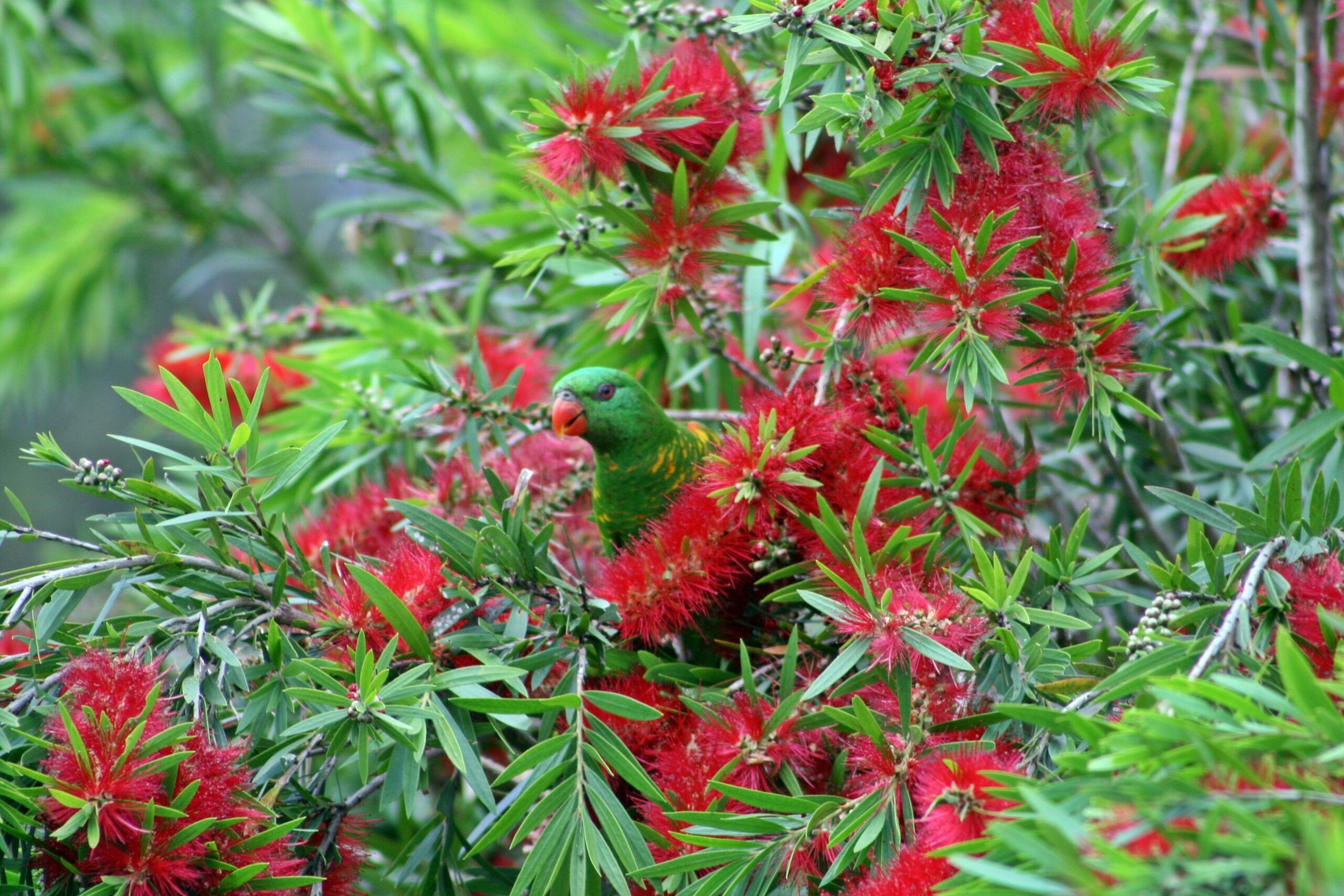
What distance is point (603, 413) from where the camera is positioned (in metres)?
0.80

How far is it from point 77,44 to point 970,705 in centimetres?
194

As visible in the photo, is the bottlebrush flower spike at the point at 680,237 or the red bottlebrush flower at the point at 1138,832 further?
the bottlebrush flower spike at the point at 680,237

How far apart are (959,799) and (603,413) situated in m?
0.40

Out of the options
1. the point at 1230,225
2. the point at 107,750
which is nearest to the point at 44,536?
the point at 107,750

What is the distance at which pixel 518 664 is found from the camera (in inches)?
25.4

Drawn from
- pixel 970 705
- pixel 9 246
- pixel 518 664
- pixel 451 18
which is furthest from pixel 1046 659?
pixel 9 246

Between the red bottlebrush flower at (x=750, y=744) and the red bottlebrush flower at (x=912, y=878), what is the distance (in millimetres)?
112

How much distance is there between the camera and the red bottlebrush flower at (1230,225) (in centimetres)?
85

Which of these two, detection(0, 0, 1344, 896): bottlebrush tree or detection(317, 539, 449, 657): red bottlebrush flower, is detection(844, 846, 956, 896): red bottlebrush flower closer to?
detection(0, 0, 1344, 896): bottlebrush tree

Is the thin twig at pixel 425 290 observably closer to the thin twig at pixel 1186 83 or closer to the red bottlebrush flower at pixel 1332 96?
the thin twig at pixel 1186 83

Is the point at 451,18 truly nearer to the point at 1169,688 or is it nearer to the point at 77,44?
the point at 77,44

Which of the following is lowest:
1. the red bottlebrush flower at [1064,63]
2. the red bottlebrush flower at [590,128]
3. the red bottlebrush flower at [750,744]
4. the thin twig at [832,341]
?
the red bottlebrush flower at [750,744]

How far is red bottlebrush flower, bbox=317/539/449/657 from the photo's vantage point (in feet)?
2.18

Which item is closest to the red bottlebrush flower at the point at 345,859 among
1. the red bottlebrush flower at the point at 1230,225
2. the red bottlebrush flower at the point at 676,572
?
the red bottlebrush flower at the point at 676,572
